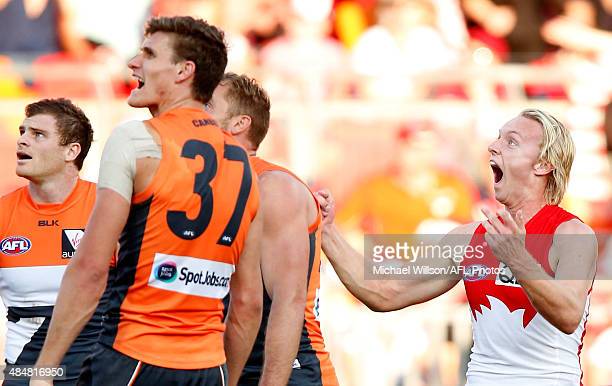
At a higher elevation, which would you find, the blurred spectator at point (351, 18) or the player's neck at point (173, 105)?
the blurred spectator at point (351, 18)

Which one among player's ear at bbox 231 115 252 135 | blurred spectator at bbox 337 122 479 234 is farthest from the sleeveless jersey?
blurred spectator at bbox 337 122 479 234

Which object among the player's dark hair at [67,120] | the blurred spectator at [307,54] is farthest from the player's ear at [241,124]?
the blurred spectator at [307,54]

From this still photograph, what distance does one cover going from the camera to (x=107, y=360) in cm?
441

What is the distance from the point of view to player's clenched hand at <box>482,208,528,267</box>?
4.95 m

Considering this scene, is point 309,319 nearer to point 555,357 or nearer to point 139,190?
point 555,357

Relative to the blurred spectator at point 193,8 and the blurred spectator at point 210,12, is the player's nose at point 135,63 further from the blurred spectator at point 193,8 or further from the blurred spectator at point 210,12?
the blurred spectator at point 193,8

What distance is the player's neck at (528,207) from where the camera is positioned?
5.55m

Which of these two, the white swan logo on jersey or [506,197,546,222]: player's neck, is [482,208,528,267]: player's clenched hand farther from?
the white swan logo on jersey

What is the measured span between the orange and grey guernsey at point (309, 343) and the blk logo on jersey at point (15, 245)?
130 centimetres

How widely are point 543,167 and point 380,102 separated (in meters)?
5.79

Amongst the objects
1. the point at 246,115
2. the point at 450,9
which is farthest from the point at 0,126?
the point at 246,115

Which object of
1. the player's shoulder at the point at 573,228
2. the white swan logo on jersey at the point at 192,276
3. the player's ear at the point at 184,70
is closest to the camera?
the white swan logo on jersey at the point at 192,276

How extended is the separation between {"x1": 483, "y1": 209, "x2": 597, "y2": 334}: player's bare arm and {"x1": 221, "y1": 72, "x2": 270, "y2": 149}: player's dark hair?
1.27 m

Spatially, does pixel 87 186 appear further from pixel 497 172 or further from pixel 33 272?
pixel 497 172
